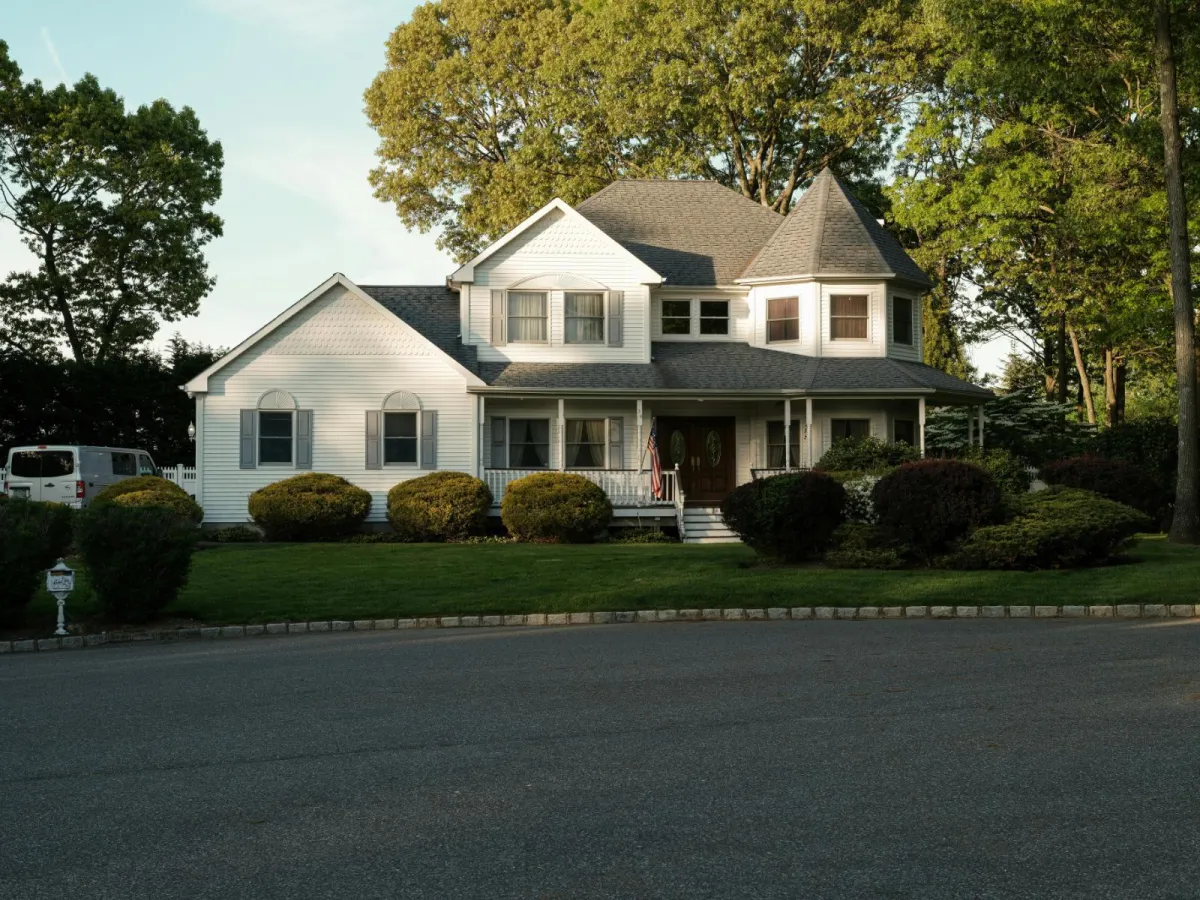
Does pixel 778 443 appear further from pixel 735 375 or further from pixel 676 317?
pixel 676 317

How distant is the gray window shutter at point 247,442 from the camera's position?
29.4 meters

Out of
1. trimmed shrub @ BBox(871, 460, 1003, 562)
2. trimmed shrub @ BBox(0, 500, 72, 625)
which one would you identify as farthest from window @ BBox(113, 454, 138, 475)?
trimmed shrub @ BBox(871, 460, 1003, 562)

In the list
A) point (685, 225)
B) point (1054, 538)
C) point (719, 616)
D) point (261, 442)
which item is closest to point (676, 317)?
point (685, 225)

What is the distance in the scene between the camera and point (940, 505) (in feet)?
63.5

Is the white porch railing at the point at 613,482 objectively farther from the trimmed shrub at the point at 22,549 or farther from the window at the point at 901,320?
the trimmed shrub at the point at 22,549

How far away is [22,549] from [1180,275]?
20066 millimetres

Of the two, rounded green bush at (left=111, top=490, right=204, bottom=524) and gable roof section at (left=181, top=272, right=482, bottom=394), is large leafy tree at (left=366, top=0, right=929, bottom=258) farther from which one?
rounded green bush at (left=111, top=490, right=204, bottom=524)

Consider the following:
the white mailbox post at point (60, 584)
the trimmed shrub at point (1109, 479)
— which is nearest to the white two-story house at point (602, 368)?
the trimmed shrub at point (1109, 479)

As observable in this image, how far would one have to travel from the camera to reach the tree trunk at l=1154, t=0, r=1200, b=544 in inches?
939

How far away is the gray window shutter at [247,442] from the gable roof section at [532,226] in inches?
228

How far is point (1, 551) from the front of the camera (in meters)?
14.7

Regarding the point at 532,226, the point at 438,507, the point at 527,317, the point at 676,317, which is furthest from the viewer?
the point at 676,317

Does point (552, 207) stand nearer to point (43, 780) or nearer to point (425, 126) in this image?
point (425, 126)

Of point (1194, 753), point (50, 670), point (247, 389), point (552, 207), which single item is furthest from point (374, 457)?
point (1194, 753)
